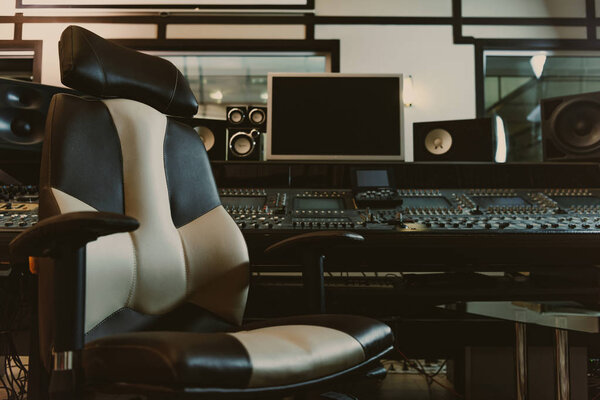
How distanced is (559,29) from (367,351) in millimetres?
2749

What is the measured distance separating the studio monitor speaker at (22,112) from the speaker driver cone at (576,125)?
2.13 metres

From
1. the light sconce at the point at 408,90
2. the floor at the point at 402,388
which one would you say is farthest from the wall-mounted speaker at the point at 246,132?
the floor at the point at 402,388

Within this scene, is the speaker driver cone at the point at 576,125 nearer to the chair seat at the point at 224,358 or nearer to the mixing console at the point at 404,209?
the mixing console at the point at 404,209

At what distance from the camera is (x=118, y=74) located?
1.10 metres

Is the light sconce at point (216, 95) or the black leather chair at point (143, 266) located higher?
the light sconce at point (216, 95)

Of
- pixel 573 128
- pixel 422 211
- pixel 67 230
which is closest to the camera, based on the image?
pixel 67 230

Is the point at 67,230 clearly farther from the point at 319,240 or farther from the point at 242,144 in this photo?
the point at 242,144

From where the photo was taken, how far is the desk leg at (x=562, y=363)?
1.25 meters

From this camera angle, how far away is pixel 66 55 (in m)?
1.00

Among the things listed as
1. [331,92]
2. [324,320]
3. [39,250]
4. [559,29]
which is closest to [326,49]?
[331,92]

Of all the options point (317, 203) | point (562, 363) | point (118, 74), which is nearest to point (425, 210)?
point (317, 203)

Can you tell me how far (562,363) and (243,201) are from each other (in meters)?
1.18

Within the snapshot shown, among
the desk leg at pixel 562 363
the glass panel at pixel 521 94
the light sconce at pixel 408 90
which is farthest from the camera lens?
the glass panel at pixel 521 94

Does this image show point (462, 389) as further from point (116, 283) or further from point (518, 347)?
point (116, 283)
